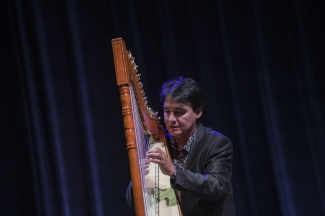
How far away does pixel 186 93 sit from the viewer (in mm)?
1841

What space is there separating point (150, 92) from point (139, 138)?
150 cm

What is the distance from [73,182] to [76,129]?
341mm

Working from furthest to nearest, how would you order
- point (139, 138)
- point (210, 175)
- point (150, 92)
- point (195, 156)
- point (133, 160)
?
1. point (150, 92)
2. point (195, 156)
3. point (210, 175)
4. point (139, 138)
5. point (133, 160)

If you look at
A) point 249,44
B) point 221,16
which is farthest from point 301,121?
point 221,16

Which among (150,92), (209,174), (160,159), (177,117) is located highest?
(150,92)

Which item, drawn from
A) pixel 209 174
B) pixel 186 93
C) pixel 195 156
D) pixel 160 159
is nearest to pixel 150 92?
pixel 186 93

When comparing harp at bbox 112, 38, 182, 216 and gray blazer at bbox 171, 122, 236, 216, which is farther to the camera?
gray blazer at bbox 171, 122, 236, 216

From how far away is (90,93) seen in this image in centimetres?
288

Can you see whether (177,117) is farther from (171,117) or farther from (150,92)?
(150,92)

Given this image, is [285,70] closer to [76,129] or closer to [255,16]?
[255,16]

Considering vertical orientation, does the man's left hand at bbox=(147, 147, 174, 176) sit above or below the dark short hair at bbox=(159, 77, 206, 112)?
below

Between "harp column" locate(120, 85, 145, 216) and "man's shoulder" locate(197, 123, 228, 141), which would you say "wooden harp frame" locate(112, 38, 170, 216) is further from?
"man's shoulder" locate(197, 123, 228, 141)

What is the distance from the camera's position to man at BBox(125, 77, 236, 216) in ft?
4.95

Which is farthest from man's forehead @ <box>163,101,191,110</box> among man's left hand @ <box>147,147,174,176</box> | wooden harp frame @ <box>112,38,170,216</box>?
wooden harp frame @ <box>112,38,170,216</box>
